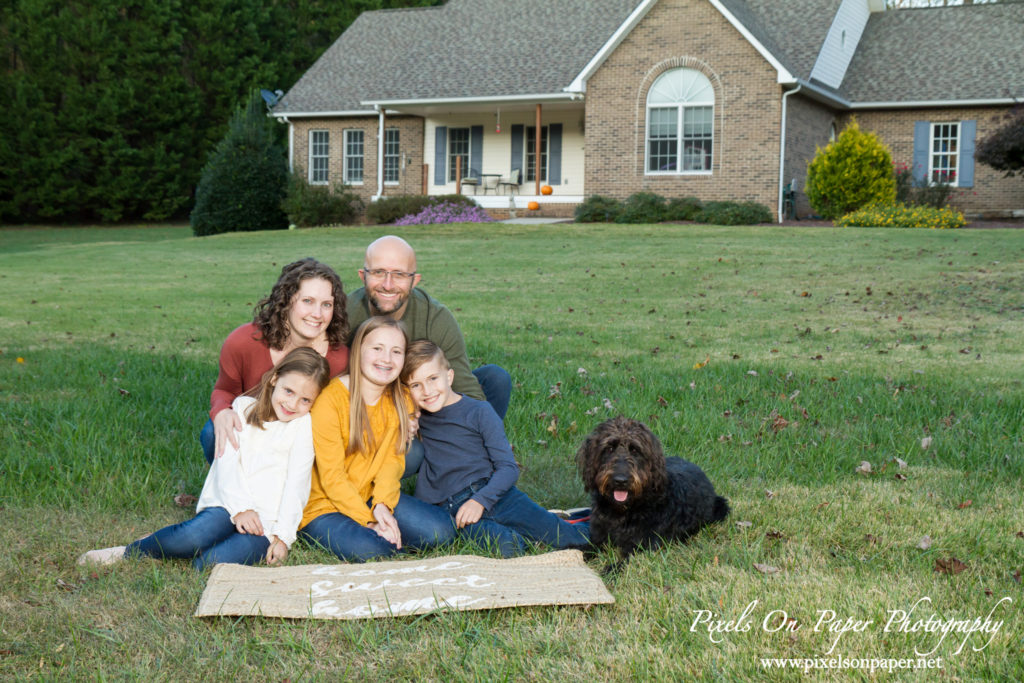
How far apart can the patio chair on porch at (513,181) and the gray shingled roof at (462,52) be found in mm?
2340

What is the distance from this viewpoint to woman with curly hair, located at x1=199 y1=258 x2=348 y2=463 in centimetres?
457

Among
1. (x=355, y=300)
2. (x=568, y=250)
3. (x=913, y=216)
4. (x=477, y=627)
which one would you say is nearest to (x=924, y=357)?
(x=355, y=300)

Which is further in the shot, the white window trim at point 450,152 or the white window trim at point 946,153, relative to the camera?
the white window trim at point 450,152

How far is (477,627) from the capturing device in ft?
10.9

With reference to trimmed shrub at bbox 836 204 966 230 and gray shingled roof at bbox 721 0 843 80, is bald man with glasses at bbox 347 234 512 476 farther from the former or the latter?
gray shingled roof at bbox 721 0 843 80

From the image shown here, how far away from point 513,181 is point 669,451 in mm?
22035

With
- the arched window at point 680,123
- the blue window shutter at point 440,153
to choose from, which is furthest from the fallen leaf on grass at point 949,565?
the blue window shutter at point 440,153

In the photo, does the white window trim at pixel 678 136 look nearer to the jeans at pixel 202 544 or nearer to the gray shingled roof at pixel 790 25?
the gray shingled roof at pixel 790 25

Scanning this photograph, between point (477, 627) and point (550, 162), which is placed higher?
point (550, 162)

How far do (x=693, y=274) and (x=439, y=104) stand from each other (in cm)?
1412

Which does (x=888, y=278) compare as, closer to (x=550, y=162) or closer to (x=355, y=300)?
(x=355, y=300)

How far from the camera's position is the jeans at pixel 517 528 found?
4309 mm

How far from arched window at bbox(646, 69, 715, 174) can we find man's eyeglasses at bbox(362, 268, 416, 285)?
20.3 metres

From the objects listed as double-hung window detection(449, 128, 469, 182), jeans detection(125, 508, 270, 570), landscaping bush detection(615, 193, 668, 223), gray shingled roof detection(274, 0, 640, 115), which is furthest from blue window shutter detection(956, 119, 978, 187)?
jeans detection(125, 508, 270, 570)
